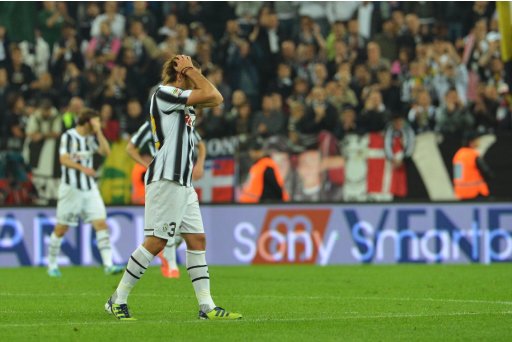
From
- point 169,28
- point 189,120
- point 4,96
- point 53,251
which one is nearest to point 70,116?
point 4,96

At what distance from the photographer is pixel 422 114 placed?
880 inches

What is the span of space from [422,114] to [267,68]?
382cm

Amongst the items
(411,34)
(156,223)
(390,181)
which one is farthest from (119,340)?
(411,34)

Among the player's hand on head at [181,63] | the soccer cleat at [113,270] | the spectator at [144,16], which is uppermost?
the spectator at [144,16]

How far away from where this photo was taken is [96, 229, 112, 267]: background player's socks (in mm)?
17656

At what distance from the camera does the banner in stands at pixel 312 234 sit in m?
20.6

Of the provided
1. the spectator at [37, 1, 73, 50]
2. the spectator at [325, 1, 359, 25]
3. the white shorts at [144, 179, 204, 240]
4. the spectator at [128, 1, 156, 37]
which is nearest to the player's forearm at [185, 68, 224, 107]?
the white shorts at [144, 179, 204, 240]

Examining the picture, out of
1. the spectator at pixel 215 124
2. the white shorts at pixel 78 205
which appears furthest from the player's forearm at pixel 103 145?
the spectator at pixel 215 124

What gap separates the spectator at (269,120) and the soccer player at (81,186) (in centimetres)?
471

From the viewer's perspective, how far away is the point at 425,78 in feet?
77.4

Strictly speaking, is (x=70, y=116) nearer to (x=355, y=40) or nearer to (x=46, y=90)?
(x=46, y=90)

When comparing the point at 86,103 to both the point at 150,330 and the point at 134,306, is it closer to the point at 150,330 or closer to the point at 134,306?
the point at 134,306

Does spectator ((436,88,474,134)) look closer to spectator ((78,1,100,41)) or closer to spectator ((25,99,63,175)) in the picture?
spectator ((25,99,63,175))

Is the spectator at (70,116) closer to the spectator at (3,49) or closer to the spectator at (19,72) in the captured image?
the spectator at (19,72)
